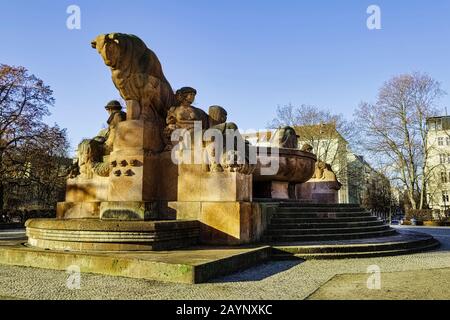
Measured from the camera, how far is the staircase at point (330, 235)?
7481 millimetres

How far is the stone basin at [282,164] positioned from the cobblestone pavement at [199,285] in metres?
4.75

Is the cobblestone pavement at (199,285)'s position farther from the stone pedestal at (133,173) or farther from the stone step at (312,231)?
the stone pedestal at (133,173)

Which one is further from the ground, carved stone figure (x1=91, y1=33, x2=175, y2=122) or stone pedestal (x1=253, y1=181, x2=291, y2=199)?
carved stone figure (x1=91, y1=33, x2=175, y2=122)

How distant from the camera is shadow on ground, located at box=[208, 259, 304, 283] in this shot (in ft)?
17.4

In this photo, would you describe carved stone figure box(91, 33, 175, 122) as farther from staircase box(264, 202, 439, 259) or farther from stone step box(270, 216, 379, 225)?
staircase box(264, 202, 439, 259)

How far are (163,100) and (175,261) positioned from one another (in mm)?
5391

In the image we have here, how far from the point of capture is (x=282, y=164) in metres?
11.3

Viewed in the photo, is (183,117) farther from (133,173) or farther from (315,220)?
(315,220)

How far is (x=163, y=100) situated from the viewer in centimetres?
971

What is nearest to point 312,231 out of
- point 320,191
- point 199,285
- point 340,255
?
point 340,255

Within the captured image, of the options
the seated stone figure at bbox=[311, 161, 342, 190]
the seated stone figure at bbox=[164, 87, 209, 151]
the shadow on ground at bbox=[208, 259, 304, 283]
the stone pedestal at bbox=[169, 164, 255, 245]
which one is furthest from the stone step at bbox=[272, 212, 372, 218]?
the seated stone figure at bbox=[311, 161, 342, 190]

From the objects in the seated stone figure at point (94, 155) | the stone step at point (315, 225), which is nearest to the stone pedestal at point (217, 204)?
the stone step at point (315, 225)
